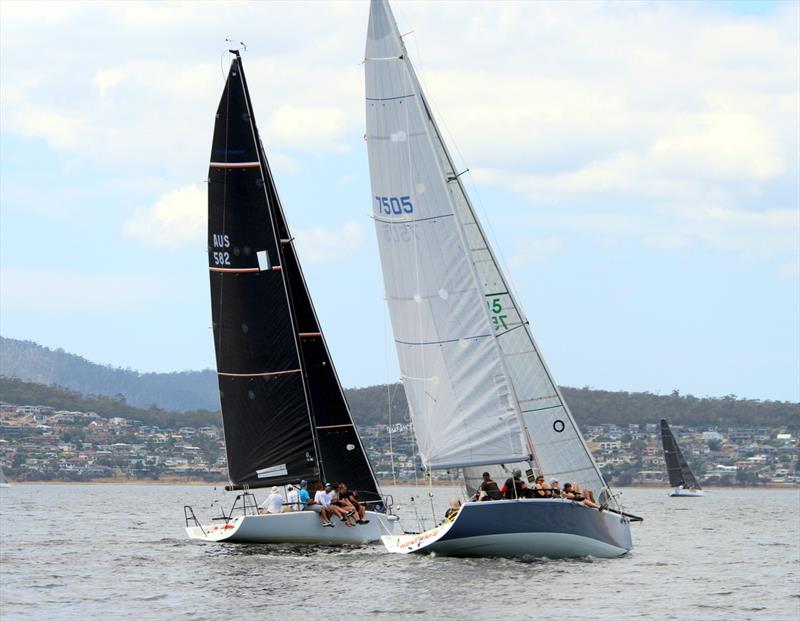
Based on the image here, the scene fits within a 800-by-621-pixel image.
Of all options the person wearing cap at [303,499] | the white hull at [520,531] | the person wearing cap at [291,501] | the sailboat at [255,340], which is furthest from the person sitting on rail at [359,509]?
the white hull at [520,531]

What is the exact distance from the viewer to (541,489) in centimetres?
2603

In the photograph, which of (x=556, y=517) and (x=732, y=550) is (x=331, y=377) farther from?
(x=732, y=550)

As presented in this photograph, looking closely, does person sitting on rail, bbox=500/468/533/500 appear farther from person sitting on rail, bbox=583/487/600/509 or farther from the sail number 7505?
the sail number 7505

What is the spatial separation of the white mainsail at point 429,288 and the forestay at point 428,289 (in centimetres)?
2

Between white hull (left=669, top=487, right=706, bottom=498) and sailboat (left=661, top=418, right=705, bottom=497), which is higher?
sailboat (left=661, top=418, right=705, bottom=497)

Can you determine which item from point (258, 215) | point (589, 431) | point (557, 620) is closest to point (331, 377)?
point (258, 215)

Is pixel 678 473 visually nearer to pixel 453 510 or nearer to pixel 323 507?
pixel 323 507

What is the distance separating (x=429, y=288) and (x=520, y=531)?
478 cm

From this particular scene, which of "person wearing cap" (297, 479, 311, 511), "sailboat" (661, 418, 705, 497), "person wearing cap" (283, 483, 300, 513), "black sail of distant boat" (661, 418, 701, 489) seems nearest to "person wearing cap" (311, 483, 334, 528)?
"person wearing cap" (297, 479, 311, 511)

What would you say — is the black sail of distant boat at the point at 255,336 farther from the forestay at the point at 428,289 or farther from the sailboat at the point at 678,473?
the sailboat at the point at 678,473

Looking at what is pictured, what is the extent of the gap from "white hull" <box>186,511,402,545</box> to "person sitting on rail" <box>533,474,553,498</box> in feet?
20.2

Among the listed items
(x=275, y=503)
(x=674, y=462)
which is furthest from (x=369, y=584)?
(x=674, y=462)

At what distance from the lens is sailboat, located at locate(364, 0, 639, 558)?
26500mm

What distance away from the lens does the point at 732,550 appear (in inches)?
1522
